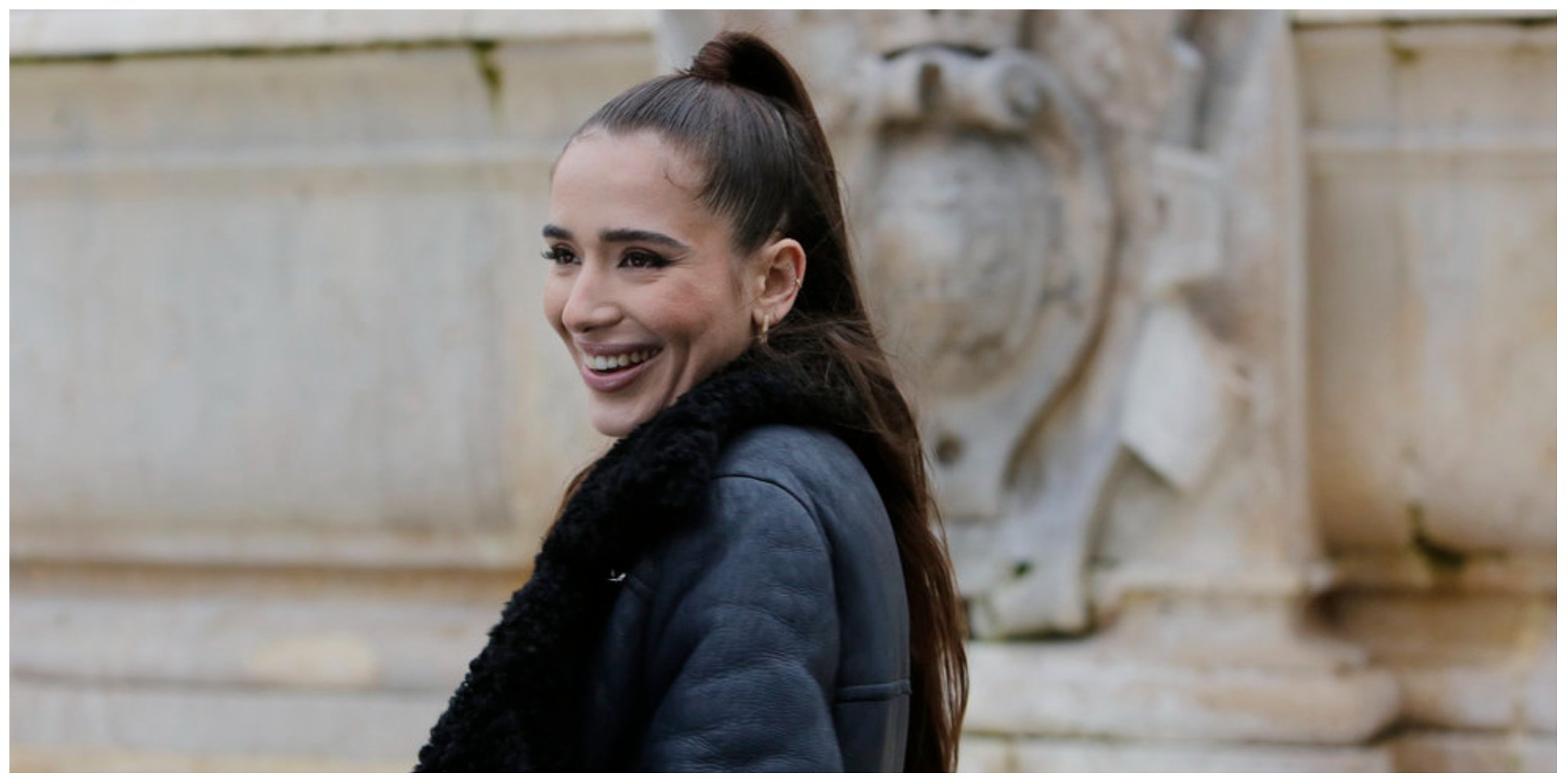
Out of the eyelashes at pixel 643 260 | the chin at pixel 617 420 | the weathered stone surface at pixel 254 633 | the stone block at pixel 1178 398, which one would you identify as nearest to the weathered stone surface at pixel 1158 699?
the stone block at pixel 1178 398

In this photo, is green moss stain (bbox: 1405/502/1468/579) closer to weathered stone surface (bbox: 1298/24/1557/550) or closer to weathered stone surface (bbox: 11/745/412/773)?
weathered stone surface (bbox: 1298/24/1557/550)

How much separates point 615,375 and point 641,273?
0.33 ft

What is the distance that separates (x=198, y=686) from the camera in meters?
4.85

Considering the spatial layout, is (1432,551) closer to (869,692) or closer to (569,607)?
(869,692)

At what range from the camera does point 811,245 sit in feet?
6.27

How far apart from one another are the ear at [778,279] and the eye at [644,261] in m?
0.09

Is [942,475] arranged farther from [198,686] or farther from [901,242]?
[198,686]

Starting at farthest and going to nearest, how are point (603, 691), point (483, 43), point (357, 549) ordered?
point (357, 549) → point (483, 43) → point (603, 691)

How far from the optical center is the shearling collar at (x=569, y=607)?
166 centimetres

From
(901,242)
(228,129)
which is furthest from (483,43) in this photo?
(901,242)

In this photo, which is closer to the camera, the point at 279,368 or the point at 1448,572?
the point at 1448,572

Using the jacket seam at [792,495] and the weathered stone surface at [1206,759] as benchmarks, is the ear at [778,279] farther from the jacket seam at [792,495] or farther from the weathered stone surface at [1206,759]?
the weathered stone surface at [1206,759]

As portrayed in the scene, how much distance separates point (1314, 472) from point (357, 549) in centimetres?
197

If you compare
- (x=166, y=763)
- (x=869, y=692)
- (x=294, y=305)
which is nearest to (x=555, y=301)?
(x=869, y=692)
